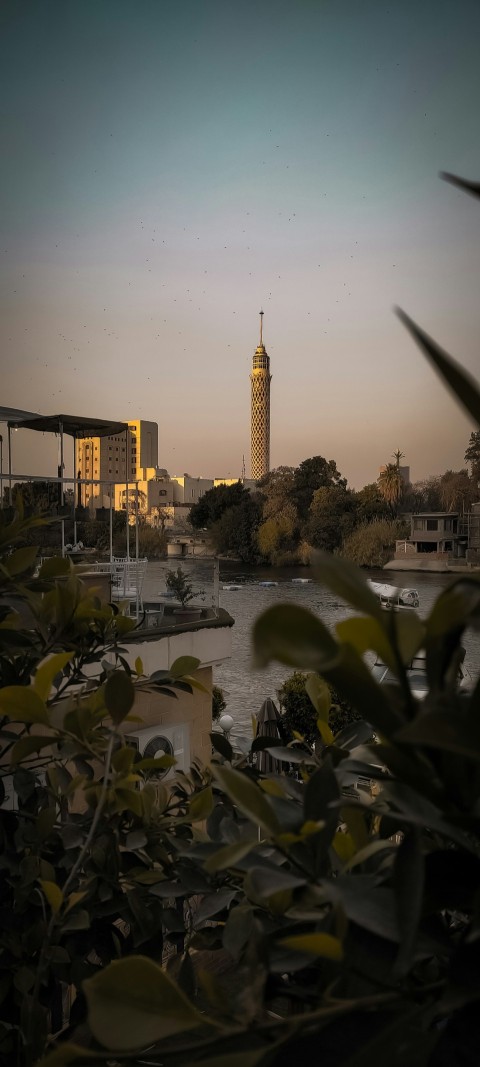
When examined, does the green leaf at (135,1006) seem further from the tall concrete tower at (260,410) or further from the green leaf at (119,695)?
the tall concrete tower at (260,410)

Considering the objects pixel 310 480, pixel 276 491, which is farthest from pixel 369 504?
pixel 276 491

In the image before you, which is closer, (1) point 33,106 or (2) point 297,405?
(1) point 33,106

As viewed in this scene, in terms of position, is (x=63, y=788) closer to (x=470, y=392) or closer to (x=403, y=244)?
(x=470, y=392)

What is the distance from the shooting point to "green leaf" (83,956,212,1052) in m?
0.22

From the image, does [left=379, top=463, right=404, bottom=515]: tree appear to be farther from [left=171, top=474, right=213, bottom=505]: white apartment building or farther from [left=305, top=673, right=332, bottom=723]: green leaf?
[left=305, top=673, right=332, bottom=723]: green leaf

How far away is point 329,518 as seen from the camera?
2927cm

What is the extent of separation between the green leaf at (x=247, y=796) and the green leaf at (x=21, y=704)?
153 millimetres

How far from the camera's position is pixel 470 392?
24cm

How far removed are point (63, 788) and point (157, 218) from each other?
47771mm

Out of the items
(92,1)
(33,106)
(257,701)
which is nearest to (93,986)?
(257,701)

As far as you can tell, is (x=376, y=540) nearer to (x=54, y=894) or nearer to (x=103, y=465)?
(x=103, y=465)

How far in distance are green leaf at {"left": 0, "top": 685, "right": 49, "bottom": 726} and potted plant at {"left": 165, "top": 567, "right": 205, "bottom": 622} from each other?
4550 millimetres

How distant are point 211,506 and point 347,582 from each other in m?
32.0

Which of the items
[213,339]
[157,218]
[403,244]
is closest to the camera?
[157,218]
